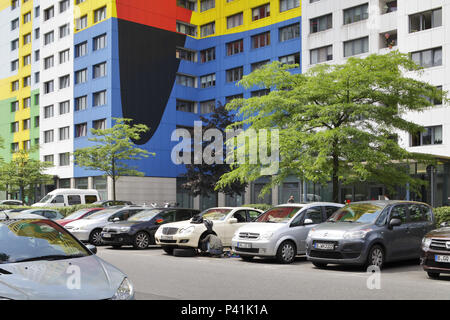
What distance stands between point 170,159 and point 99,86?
10.1m

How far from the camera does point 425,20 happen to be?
37969mm

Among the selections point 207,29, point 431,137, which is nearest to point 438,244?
point 431,137

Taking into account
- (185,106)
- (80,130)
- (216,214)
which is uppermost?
(185,106)

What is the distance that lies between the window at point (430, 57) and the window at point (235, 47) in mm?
20319

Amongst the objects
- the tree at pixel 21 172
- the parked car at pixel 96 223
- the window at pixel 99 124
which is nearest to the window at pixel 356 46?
the window at pixel 99 124

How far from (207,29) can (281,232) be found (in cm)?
4668

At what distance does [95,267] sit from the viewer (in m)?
5.95

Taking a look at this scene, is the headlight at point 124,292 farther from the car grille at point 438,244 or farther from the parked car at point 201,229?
the parked car at point 201,229

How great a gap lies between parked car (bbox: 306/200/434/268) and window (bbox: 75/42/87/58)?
47.5 m

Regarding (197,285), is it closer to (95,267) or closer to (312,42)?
(95,267)

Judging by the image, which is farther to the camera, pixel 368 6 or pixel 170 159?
pixel 170 159

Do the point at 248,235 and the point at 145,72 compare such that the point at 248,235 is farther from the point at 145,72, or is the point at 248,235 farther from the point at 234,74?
the point at 145,72

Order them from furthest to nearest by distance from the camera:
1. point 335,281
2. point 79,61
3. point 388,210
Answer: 1. point 79,61
2. point 388,210
3. point 335,281
